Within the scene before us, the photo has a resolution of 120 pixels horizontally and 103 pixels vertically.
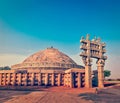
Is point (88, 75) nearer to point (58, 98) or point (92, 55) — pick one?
point (92, 55)

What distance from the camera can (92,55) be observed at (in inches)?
1345

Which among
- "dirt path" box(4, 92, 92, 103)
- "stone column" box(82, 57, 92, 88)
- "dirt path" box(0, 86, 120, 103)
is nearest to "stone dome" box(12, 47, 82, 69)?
"stone column" box(82, 57, 92, 88)

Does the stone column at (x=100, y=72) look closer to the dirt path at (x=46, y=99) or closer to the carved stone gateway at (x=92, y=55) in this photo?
the carved stone gateway at (x=92, y=55)

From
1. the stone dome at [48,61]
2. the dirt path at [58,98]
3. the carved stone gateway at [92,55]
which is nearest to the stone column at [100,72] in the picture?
the carved stone gateway at [92,55]

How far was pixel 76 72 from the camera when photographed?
109ft

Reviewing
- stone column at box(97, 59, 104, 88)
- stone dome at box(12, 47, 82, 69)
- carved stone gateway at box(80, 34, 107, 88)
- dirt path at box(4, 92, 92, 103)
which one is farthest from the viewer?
stone dome at box(12, 47, 82, 69)

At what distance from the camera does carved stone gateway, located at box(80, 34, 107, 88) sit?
3219 centimetres

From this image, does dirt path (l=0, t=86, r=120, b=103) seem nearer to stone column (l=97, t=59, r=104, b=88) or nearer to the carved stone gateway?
the carved stone gateway

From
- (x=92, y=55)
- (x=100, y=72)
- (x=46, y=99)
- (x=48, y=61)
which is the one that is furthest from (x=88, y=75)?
(x=48, y=61)

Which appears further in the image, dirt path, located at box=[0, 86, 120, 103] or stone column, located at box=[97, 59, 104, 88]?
stone column, located at box=[97, 59, 104, 88]

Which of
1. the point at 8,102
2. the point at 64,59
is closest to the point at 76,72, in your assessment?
the point at 8,102

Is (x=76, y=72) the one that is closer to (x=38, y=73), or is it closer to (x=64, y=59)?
(x=38, y=73)

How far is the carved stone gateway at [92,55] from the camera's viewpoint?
3219 cm

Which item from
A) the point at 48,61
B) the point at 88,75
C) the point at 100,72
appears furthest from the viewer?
the point at 48,61
